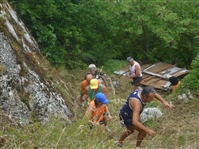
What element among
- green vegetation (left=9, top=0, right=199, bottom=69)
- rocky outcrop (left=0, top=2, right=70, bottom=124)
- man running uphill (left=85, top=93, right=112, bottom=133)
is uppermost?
rocky outcrop (left=0, top=2, right=70, bottom=124)

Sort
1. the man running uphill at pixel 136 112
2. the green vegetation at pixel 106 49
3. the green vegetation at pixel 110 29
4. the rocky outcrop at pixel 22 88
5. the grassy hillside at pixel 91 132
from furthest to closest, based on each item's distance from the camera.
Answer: the green vegetation at pixel 110 29, the rocky outcrop at pixel 22 88, the man running uphill at pixel 136 112, the green vegetation at pixel 106 49, the grassy hillside at pixel 91 132

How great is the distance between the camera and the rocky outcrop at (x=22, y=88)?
6.43m

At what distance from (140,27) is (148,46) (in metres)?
1.47

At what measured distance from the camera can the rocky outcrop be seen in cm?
643

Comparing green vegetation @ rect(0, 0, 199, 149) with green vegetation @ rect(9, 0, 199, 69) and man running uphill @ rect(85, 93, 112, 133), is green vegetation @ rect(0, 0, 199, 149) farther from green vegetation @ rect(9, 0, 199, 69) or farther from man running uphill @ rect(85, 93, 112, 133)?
man running uphill @ rect(85, 93, 112, 133)

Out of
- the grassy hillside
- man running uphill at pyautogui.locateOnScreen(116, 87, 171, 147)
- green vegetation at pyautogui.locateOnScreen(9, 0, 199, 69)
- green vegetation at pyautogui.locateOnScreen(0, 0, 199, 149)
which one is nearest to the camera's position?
the grassy hillside

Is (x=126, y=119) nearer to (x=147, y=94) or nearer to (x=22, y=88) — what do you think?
(x=147, y=94)

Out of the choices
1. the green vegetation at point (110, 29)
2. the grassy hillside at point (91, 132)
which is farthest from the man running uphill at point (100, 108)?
the green vegetation at point (110, 29)

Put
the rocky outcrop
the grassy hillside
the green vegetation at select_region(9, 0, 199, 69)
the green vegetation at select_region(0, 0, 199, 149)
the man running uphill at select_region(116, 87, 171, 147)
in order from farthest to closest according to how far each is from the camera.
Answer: the green vegetation at select_region(9, 0, 199, 69) < the rocky outcrop < the man running uphill at select_region(116, 87, 171, 147) < the green vegetation at select_region(0, 0, 199, 149) < the grassy hillside

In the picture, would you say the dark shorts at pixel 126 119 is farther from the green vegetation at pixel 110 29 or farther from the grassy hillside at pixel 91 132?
the green vegetation at pixel 110 29

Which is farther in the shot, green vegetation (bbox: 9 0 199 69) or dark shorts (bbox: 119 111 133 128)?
green vegetation (bbox: 9 0 199 69)

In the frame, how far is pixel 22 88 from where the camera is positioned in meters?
6.94

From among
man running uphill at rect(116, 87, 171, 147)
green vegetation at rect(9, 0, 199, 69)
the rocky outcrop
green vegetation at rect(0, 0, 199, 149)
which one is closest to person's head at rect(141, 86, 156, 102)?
man running uphill at rect(116, 87, 171, 147)

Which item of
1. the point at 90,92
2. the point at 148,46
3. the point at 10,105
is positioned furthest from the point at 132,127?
the point at 148,46
